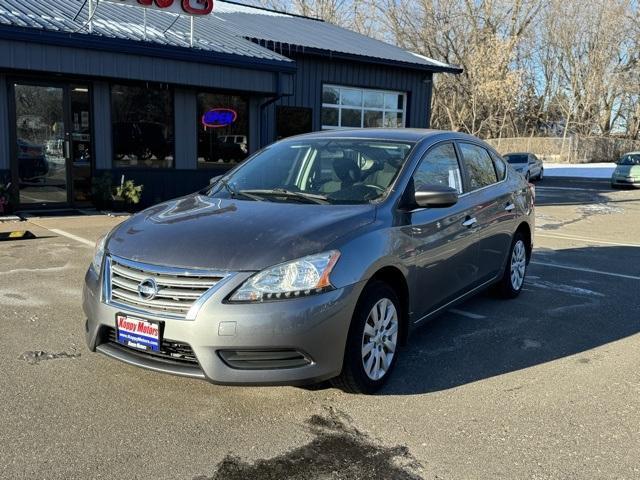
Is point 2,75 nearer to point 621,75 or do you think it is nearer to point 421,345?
point 421,345

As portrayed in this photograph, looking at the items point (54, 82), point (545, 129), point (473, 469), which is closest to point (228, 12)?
point (54, 82)

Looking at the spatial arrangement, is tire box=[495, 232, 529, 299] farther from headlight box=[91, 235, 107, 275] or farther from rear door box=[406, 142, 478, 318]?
headlight box=[91, 235, 107, 275]

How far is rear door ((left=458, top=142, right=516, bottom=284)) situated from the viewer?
518cm

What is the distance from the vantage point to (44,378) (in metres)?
3.94

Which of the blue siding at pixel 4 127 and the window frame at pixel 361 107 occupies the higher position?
the window frame at pixel 361 107

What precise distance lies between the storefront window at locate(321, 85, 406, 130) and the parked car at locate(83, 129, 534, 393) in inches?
470

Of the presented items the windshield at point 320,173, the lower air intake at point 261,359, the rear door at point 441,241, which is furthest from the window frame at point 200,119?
the lower air intake at point 261,359

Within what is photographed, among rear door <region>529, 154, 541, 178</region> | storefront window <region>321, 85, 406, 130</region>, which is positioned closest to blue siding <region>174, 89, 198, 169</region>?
storefront window <region>321, 85, 406, 130</region>

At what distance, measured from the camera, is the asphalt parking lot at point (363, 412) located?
118 inches

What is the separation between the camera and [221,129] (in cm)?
1405

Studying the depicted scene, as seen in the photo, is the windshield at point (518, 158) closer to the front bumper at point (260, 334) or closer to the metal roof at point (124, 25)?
the metal roof at point (124, 25)

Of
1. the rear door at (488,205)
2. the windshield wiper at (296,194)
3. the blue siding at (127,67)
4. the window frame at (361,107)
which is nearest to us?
the windshield wiper at (296,194)

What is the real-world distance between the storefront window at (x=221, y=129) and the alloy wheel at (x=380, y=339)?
1067cm

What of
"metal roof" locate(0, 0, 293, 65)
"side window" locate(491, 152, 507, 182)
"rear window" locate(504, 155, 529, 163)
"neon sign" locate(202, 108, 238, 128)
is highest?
"metal roof" locate(0, 0, 293, 65)
